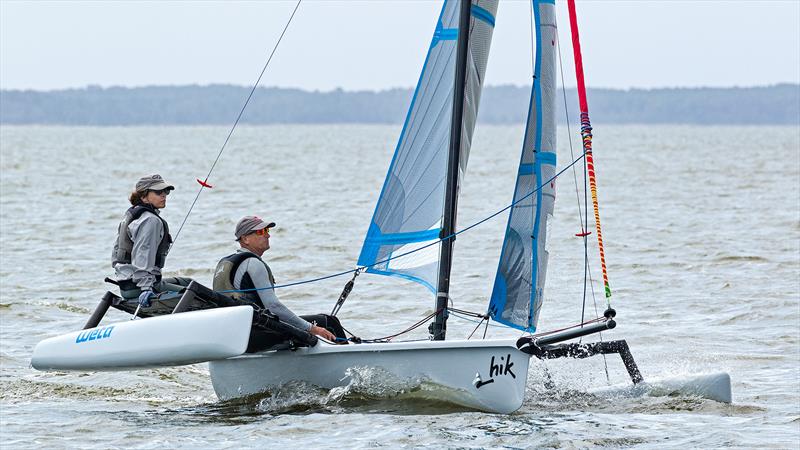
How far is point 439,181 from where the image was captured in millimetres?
7805

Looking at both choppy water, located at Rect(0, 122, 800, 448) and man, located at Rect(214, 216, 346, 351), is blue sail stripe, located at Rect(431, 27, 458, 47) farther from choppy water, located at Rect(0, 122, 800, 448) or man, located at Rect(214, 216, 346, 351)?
choppy water, located at Rect(0, 122, 800, 448)

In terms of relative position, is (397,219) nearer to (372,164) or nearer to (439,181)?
(439,181)

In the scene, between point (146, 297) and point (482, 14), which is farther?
point (482, 14)

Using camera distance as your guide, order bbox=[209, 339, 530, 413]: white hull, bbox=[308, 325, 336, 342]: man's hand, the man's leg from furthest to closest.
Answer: the man's leg, bbox=[308, 325, 336, 342]: man's hand, bbox=[209, 339, 530, 413]: white hull

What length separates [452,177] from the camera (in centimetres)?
759

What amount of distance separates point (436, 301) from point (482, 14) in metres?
1.81

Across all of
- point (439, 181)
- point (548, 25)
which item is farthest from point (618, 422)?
point (548, 25)

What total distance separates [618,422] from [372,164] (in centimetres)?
4017

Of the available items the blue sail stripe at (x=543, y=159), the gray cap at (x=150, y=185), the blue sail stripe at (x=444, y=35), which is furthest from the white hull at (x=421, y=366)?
the blue sail stripe at (x=444, y=35)

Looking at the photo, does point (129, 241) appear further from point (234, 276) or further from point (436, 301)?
point (436, 301)

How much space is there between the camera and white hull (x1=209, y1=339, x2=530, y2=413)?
22.1 feet

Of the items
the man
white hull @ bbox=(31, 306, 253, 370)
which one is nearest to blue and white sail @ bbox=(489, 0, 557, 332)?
the man

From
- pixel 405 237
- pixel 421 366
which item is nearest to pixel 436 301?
pixel 405 237

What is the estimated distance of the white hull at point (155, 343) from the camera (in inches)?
268
